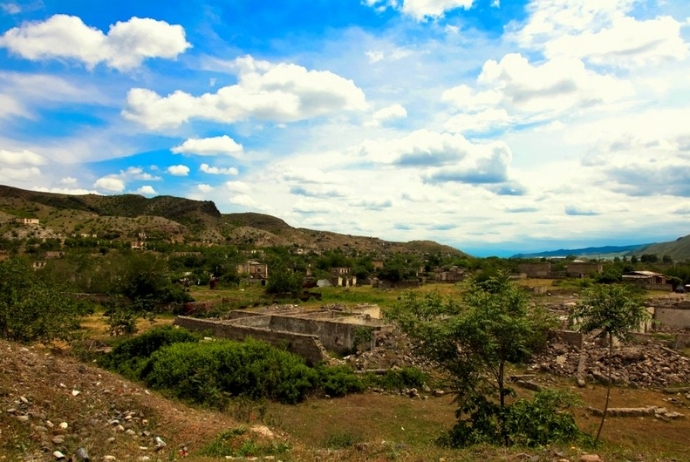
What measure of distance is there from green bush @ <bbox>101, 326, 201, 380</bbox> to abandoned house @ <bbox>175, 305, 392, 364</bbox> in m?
2.11

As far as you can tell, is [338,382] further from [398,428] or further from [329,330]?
[329,330]

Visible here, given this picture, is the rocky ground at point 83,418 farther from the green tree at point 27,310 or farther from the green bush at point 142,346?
the green bush at point 142,346

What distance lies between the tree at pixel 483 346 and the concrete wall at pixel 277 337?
5944mm

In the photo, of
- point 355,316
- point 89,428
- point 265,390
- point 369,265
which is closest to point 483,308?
point 265,390

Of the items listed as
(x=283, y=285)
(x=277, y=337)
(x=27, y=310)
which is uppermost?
(x=27, y=310)

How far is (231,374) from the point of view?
12781mm

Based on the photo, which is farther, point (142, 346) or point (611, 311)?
point (142, 346)

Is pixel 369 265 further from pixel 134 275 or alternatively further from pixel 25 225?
pixel 25 225

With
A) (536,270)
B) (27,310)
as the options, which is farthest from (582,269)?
(27,310)

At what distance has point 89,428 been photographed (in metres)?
7.77

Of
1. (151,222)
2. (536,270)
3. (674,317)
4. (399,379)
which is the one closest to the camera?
(399,379)

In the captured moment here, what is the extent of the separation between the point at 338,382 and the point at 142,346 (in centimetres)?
704

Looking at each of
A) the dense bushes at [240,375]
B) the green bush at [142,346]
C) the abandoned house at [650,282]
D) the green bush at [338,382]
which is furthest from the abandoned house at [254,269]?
the green bush at [338,382]

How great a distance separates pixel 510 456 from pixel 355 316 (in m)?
16.7
